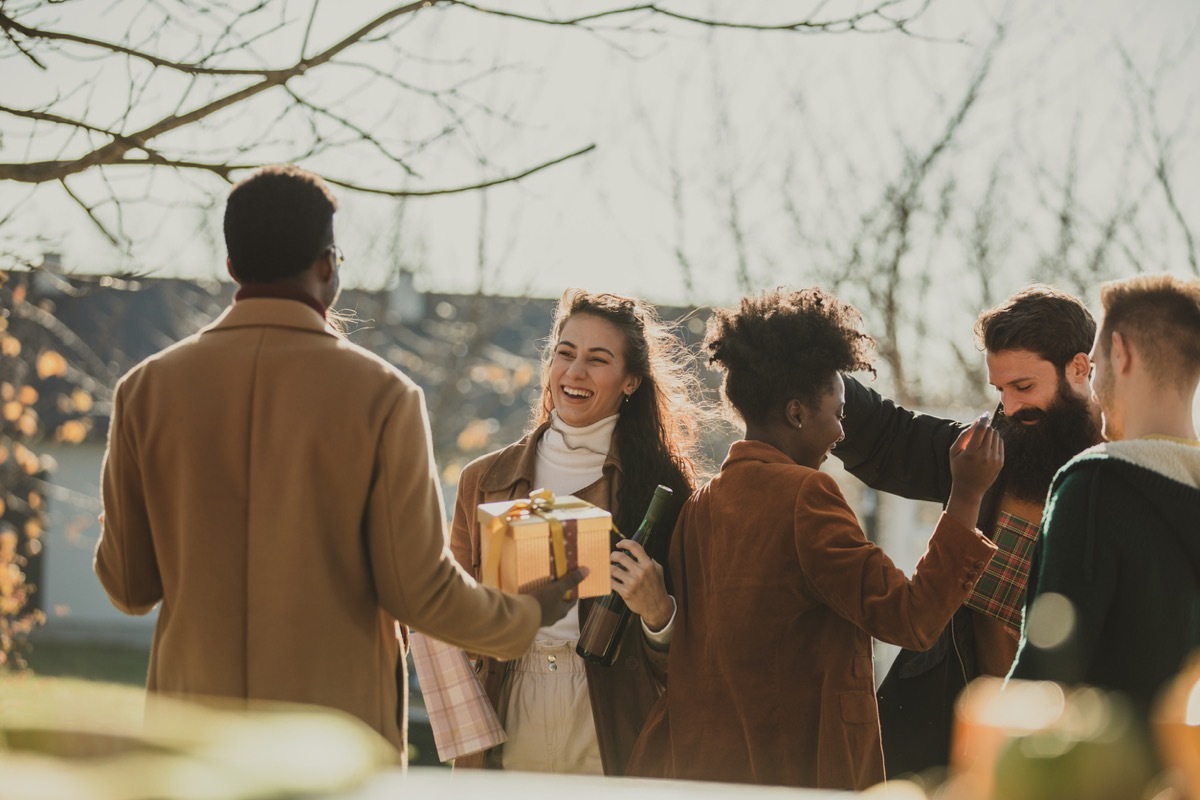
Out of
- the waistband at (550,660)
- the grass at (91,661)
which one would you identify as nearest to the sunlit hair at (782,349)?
the waistband at (550,660)

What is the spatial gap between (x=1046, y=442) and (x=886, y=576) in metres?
0.99

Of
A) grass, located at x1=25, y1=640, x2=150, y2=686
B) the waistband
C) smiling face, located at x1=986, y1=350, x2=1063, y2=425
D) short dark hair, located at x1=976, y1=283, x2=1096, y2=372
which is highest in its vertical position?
short dark hair, located at x1=976, y1=283, x2=1096, y2=372

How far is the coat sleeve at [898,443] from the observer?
12.6 ft

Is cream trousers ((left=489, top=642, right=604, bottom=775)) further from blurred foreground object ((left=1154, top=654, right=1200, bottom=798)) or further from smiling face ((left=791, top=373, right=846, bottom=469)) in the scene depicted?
blurred foreground object ((left=1154, top=654, right=1200, bottom=798))

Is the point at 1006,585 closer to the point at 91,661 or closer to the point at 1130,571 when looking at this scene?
the point at 1130,571

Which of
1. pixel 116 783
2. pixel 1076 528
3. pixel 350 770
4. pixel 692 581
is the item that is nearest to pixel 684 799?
pixel 350 770

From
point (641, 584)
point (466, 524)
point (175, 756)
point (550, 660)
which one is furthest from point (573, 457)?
point (175, 756)

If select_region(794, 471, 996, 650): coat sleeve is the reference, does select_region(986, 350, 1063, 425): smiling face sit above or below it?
above

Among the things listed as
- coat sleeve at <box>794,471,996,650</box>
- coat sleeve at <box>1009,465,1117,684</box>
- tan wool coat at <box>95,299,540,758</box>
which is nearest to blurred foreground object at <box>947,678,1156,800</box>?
coat sleeve at <box>1009,465,1117,684</box>

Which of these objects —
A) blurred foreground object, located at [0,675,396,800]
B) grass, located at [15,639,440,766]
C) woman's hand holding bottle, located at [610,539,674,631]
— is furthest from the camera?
grass, located at [15,639,440,766]

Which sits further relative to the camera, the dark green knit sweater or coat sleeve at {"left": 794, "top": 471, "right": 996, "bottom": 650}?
coat sleeve at {"left": 794, "top": 471, "right": 996, "bottom": 650}

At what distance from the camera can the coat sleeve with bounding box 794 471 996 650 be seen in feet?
8.89

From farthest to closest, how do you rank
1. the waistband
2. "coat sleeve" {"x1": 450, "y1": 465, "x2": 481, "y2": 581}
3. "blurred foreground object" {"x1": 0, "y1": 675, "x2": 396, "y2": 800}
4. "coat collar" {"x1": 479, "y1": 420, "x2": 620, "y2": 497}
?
"coat collar" {"x1": 479, "y1": 420, "x2": 620, "y2": 497} → "coat sleeve" {"x1": 450, "y1": 465, "x2": 481, "y2": 581} → the waistband → "blurred foreground object" {"x1": 0, "y1": 675, "x2": 396, "y2": 800}

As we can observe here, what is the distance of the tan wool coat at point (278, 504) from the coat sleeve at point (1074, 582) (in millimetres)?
1136
